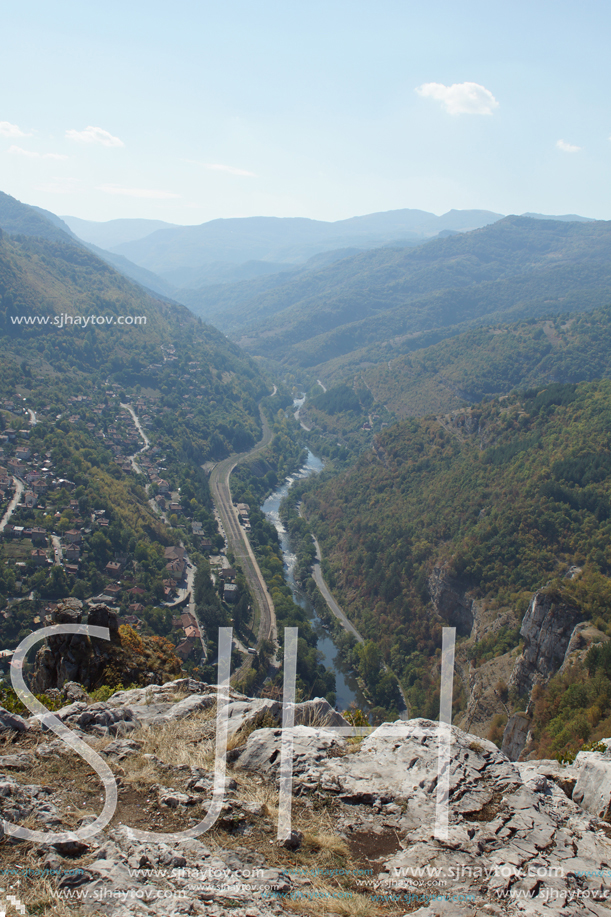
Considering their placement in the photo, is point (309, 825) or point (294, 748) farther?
point (294, 748)

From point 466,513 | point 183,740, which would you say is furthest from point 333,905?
point 466,513

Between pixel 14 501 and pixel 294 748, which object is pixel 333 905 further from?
pixel 14 501

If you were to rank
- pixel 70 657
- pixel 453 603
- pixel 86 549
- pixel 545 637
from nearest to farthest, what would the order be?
pixel 70 657
pixel 545 637
pixel 453 603
pixel 86 549

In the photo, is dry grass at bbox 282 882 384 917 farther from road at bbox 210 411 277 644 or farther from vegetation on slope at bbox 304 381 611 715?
road at bbox 210 411 277 644

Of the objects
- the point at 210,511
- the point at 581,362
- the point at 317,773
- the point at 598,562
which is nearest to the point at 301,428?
the point at 210,511

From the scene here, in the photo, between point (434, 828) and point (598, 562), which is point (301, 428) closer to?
point (598, 562)
